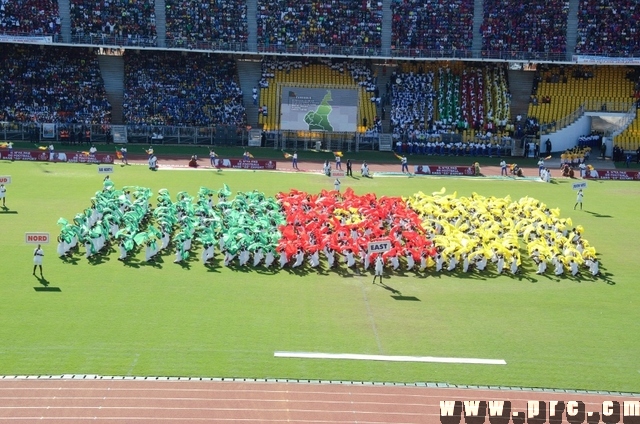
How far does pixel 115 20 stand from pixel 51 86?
605 cm

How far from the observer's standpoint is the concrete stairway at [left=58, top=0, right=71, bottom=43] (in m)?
53.4

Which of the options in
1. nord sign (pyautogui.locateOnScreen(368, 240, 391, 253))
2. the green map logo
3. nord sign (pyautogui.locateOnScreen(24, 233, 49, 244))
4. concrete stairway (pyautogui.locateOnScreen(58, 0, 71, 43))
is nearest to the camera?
nord sign (pyautogui.locateOnScreen(24, 233, 49, 244))

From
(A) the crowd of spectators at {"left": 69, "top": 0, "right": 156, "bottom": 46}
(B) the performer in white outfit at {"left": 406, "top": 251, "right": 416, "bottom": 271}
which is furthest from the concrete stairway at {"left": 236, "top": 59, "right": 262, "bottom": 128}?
(B) the performer in white outfit at {"left": 406, "top": 251, "right": 416, "bottom": 271}

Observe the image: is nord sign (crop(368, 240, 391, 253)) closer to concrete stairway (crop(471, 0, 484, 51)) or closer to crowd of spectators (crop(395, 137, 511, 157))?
crowd of spectators (crop(395, 137, 511, 157))

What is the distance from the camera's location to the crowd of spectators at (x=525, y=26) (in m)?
55.2

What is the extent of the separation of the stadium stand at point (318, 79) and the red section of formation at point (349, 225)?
21694 millimetres

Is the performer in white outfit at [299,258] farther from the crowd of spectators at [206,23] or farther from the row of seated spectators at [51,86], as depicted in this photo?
the crowd of spectators at [206,23]

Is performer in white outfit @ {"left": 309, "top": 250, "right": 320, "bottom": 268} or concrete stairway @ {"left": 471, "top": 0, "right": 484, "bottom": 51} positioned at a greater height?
concrete stairway @ {"left": 471, "top": 0, "right": 484, "bottom": 51}

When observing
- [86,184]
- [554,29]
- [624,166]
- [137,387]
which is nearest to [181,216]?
[86,184]

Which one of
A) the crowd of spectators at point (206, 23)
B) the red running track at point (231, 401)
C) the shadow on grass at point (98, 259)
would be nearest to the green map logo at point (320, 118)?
the crowd of spectators at point (206, 23)

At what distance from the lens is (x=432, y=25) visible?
55781mm

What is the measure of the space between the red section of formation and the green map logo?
19.9 m

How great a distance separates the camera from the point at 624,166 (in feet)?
161

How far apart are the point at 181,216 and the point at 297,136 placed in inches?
927
